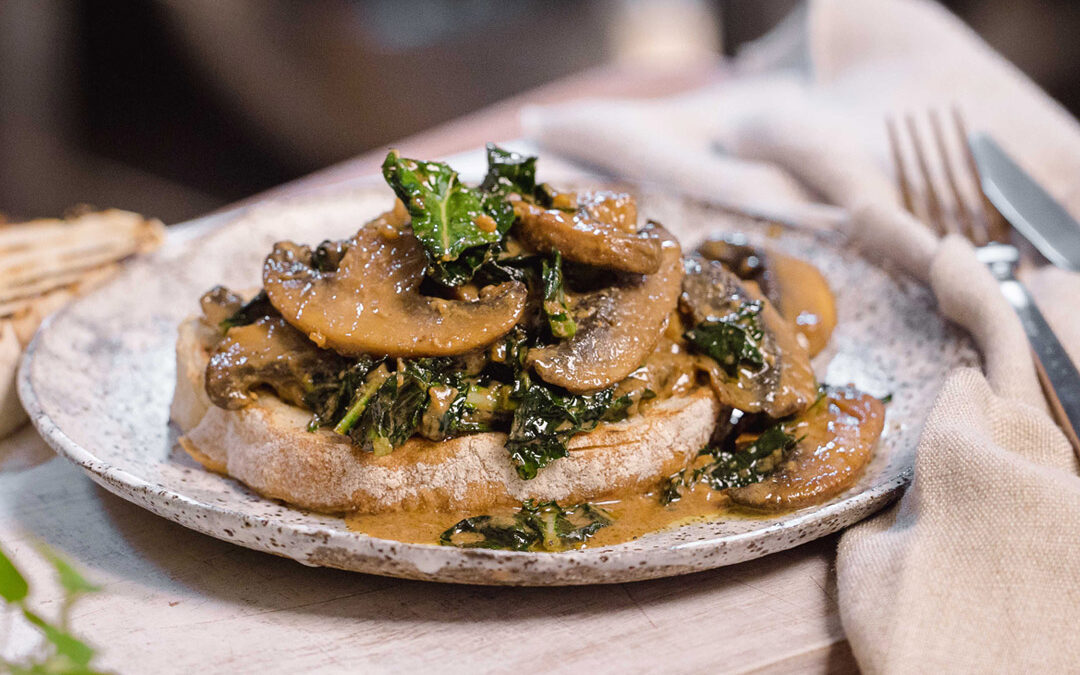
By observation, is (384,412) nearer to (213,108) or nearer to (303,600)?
(303,600)

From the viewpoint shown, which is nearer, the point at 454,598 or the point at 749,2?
the point at 454,598

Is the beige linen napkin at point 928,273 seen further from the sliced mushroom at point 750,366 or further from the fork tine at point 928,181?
the sliced mushroom at point 750,366

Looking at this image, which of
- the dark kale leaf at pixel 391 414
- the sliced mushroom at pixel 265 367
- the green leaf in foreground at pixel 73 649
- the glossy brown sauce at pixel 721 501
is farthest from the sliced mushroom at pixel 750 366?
the green leaf in foreground at pixel 73 649

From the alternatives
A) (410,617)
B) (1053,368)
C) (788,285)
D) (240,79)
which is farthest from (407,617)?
(240,79)

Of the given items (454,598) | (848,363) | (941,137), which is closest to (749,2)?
(941,137)

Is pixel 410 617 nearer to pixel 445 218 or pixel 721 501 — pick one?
pixel 721 501
